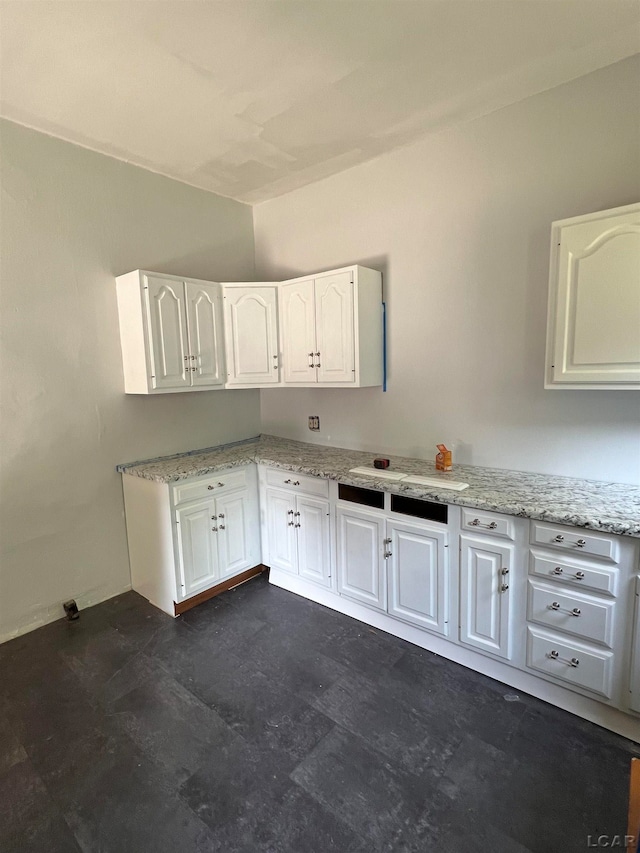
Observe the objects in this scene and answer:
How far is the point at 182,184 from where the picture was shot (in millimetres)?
3178

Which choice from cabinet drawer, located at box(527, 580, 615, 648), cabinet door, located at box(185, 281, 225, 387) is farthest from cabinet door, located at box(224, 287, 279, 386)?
cabinet drawer, located at box(527, 580, 615, 648)

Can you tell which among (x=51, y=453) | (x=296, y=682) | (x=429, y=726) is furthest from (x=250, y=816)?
(x=51, y=453)

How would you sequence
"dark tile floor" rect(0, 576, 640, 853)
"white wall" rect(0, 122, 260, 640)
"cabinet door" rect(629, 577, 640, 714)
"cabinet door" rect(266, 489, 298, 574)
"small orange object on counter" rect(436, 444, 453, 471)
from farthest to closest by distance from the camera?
"cabinet door" rect(266, 489, 298, 574) → "small orange object on counter" rect(436, 444, 453, 471) → "white wall" rect(0, 122, 260, 640) → "cabinet door" rect(629, 577, 640, 714) → "dark tile floor" rect(0, 576, 640, 853)

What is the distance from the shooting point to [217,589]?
2980 millimetres

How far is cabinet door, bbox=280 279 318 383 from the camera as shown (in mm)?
3016

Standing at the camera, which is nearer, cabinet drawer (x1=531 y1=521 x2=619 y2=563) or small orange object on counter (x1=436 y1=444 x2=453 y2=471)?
cabinet drawer (x1=531 y1=521 x2=619 y2=563)

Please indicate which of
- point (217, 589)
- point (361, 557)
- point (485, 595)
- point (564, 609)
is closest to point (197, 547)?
point (217, 589)

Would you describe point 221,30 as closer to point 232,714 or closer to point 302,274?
point 302,274

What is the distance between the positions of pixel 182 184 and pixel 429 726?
366cm

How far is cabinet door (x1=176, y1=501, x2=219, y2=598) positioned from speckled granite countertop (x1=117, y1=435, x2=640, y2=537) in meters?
→ 0.25

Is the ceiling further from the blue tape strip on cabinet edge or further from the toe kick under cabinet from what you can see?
the toe kick under cabinet

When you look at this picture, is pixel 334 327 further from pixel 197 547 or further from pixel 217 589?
pixel 217 589

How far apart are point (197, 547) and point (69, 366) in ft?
4.56

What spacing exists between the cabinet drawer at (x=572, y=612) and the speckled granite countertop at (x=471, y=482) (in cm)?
33
